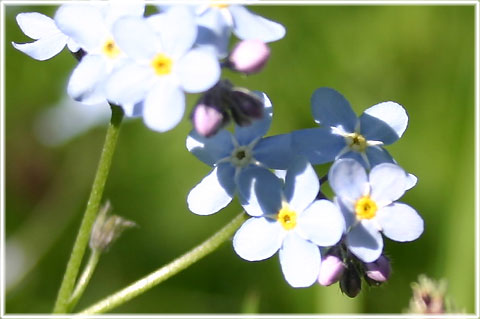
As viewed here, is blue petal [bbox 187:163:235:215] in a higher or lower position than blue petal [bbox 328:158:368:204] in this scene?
lower

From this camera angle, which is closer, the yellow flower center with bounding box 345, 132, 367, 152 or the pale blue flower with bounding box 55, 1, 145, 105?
the pale blue flower with bounding box 55, 1, 145, 105

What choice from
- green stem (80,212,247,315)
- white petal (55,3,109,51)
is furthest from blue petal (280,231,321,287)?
white petal (55,3,109,51)

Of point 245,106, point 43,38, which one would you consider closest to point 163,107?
point 245,106

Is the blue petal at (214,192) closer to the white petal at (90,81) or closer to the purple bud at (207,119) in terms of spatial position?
the purple bud at (207,119)

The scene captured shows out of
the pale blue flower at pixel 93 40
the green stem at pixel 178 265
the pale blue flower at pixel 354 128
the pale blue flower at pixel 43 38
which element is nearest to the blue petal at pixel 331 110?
the pale blue flower at pixel 354 128

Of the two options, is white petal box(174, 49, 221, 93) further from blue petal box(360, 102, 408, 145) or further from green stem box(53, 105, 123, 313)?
blue petal box(360, 102, 408, 145)

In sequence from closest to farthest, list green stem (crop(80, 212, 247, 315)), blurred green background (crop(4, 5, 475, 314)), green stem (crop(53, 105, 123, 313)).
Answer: green stem (crop(53, 105, 123, 313)), green stem (crop(80, 212, 247, 315)), blurred green background (crop(4, 5, 475, 314))

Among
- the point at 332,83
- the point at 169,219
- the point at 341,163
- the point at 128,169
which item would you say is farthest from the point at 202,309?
the point at 341,163
